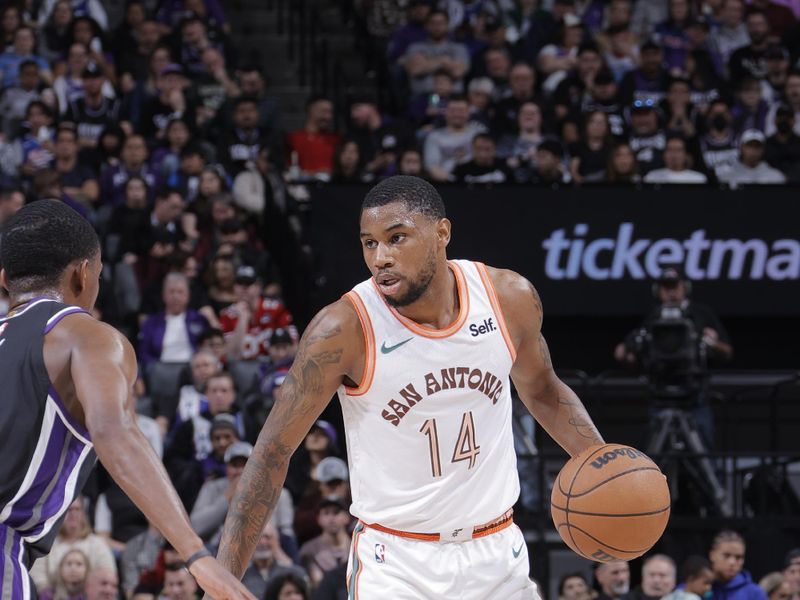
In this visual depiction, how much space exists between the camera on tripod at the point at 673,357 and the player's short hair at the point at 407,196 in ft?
20.2

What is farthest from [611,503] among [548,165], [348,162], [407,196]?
[348,162]

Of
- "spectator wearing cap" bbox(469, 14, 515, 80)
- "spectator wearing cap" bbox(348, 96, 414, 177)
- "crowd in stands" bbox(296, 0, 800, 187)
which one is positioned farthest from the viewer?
"spectator wearing cap" bbox(469, 14, 515, 80)

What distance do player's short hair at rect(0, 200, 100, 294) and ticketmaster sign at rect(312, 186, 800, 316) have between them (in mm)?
8860

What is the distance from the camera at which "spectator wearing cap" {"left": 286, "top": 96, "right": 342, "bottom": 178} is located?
1482cm

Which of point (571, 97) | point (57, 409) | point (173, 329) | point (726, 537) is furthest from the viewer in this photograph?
point (571, 97)

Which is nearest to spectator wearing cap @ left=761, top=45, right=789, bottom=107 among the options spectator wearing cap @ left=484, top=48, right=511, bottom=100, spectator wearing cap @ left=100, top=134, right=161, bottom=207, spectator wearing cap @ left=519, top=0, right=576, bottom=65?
spectator wearing cap @ left=519, top=0, right=576, bottom=65

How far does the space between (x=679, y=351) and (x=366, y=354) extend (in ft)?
20.8

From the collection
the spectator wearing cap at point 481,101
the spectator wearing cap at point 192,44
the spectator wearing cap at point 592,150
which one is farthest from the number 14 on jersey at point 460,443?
the spectator wearing cap at point 192,44

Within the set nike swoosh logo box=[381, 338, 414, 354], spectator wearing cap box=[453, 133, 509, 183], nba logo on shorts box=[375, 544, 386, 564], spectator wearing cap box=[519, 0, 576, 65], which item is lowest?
nba logo on shorts box=[375, 544, 386, 564]

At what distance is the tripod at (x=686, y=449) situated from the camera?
1091 centimetres

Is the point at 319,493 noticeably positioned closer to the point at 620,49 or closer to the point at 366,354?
the point at 366,354

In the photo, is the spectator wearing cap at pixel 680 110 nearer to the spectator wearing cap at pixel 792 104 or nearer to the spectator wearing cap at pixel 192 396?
the spectator wearing cap at pixel 792 104

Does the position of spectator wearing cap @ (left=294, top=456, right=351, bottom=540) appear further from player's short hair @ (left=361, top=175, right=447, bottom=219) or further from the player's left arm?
player's short hair @ (left=361, top=175, right=447, bottom=219)

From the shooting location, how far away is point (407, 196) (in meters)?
5.12
